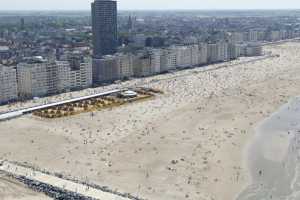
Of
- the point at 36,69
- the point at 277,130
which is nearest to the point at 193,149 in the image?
the point at 277,130

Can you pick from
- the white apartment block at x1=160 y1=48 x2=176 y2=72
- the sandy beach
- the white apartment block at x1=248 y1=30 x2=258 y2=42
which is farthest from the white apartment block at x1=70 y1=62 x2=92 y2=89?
the white apartment block at x1=248 y1=30 x2=258 y2=42

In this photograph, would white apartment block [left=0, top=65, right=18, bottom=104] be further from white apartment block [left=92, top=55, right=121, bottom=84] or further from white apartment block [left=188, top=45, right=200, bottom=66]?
white apartment block [left=188, top=45, right=200, bottom=66]

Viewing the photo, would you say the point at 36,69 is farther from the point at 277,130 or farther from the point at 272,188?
the point at 272,188

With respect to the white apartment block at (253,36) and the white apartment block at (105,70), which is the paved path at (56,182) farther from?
the white apartment block at (253,36)

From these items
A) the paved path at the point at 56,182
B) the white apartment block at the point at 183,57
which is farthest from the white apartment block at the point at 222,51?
the paved path at the point at 56,182

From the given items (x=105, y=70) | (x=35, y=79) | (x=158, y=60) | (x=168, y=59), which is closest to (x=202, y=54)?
(x=168, y=59)

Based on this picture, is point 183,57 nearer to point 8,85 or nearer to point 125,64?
point 125,64
